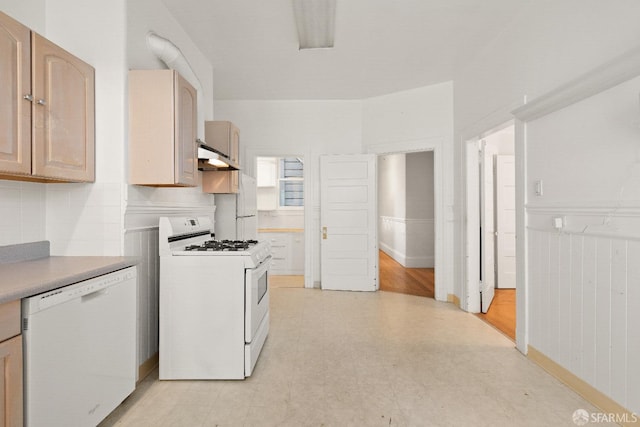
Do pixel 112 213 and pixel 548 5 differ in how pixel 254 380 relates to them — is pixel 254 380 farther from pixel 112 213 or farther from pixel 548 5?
pixel 548 5

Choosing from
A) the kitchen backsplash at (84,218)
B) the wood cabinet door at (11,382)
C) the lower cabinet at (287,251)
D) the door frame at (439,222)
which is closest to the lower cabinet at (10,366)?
the wood cabinet door at (11,382)

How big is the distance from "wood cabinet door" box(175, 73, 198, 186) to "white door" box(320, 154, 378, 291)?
2.60 m

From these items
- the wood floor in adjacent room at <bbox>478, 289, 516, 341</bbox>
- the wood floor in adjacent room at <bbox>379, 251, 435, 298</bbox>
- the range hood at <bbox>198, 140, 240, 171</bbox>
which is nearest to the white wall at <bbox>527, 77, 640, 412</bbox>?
the wood floor in adjacent room at <bbox>478, 289, 516, 341</bbox>

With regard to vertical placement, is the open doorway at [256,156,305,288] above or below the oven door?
above

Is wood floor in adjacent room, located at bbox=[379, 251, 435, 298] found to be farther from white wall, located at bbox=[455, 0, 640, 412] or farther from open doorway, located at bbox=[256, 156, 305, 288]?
white wall, located at bbox=[455, 0, 640, 412]

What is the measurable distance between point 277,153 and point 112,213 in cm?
320

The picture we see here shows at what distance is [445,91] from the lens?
4363mm

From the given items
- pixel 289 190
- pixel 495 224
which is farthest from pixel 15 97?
pixel 289 190

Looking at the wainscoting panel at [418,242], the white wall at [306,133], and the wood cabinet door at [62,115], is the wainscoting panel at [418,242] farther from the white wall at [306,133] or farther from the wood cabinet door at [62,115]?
the wood cabinet door at [62,115]

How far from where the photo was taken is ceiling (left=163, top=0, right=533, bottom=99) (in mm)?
2803

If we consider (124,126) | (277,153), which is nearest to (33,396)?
(124,126)

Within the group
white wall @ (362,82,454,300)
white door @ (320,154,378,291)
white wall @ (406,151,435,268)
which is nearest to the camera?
white wall @ (362,82,454,300)

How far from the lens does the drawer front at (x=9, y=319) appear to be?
121cm

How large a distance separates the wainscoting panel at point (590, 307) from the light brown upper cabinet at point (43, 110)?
3169mm
